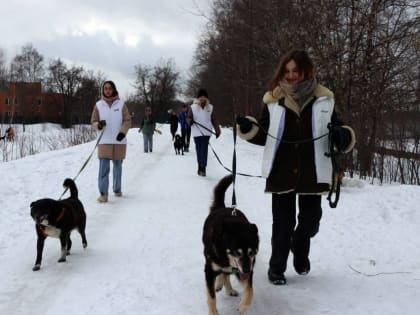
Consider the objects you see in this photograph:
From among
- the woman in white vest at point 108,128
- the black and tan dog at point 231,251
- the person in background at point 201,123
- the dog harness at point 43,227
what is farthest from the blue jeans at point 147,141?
the black and tan dog at point 231,251

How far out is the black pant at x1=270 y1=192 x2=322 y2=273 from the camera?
13.6 ft

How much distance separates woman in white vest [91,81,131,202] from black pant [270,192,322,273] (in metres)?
4.68

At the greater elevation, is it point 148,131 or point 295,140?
point 148,131

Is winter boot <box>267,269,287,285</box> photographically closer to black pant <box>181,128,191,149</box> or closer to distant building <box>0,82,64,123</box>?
black pant <box>181,128,191,149</box>

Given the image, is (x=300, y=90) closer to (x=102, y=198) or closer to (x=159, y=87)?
(x=102, y=198)

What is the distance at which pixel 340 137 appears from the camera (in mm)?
3900

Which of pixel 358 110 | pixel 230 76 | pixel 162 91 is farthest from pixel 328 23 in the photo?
pixel 162 91

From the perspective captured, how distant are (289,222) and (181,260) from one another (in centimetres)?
155

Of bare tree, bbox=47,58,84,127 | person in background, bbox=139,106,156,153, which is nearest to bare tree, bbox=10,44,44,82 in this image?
bare tree, bbox=47,58,84,127

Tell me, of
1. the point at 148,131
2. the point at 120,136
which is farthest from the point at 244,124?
the point at 148,131

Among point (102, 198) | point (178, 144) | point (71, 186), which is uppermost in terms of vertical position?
point (178, 144)

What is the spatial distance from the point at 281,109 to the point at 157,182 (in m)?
6.93

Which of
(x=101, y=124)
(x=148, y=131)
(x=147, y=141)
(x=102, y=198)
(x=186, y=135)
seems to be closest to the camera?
(x=101, y=124)

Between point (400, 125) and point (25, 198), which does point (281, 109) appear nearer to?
point (25, 198)
